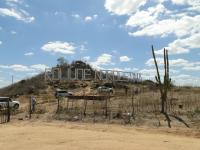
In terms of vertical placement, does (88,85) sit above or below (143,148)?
above

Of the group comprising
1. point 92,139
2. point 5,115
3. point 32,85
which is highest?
point 32,85

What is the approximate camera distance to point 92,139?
78.4 feet

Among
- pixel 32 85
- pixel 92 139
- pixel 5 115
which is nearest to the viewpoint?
pixel 92 139

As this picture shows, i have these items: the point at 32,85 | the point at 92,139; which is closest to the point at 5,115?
Result: the point at 92,139

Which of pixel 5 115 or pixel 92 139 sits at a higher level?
pixel 5 115

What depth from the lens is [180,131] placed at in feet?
90.5

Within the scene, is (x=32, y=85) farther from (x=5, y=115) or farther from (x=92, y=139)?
(x=92, y=139)

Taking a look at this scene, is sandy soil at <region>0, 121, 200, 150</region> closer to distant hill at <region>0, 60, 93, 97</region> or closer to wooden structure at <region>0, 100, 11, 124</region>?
wooden structure at <region>0, 100, 11, 124</region>

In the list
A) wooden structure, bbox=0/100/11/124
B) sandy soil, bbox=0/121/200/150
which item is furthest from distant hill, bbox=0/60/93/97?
sandy soil, bbox=0/121/200/150

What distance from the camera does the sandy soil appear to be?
70.1 ft

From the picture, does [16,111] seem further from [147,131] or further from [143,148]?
[143,148]

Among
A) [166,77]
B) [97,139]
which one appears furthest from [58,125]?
[166,77]

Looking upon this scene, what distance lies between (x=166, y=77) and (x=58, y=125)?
37.3 ft

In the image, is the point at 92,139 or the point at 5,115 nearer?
the point at 92,139
